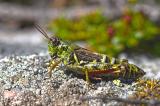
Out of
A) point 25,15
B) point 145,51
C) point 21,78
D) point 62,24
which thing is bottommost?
point 21,78

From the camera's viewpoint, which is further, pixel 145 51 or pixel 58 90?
pixel 145 51

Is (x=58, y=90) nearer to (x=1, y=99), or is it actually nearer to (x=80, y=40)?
(x=1, y=99)

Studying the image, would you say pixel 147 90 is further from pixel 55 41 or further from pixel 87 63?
pixel 55 41

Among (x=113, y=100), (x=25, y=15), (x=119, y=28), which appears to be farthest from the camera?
(x=25, y=15)

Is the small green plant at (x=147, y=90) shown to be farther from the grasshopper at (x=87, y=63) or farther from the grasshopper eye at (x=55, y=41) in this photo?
the grasshopper eye at (x=55, y=41)

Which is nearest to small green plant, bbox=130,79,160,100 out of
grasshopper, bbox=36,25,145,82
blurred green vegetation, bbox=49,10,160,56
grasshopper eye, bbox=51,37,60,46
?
grasshopper, bbox=36,25,145,82

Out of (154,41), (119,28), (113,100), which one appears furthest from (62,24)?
(113,100)

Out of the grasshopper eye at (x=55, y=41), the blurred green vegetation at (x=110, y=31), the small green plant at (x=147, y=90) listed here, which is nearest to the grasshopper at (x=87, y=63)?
the grasshopper eye at (x=55, y=41)
